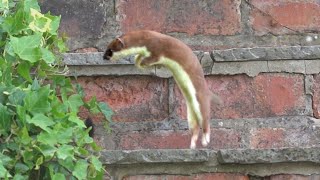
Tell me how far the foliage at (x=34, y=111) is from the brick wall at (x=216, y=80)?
0.33ft

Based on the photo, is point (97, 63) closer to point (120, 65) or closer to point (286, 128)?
point (120, 65)

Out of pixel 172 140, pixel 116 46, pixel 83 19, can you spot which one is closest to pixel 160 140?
pixel 172 140

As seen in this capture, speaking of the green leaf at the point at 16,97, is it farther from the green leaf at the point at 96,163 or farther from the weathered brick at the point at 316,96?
the weathered brick at the point at 316,96

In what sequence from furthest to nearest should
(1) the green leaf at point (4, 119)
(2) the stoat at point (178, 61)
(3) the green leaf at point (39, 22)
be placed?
(3) the green leaf at point (39, 22)
(1) the green leaf at point (4, 119)
(2) the stoat at point (178, 61)

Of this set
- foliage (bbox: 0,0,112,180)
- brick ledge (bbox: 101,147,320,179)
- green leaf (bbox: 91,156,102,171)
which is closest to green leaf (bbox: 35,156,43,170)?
foliage (bbox: 0,0,112,180)

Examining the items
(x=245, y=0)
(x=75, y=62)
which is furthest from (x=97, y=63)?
(x=245, y=0)

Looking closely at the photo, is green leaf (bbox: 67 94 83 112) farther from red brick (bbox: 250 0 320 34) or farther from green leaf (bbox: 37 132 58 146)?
red brick (bbox: 250 0 320 34)

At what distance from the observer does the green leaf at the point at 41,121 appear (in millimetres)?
1119

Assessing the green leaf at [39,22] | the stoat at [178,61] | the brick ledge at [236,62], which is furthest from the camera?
the brick ledge at [236,62]

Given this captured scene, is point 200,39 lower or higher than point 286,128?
higher

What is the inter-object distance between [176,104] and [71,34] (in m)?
0.20

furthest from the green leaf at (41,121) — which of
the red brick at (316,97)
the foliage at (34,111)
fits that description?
the red brick at (316,97)

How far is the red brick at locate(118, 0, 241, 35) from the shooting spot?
1386 mm

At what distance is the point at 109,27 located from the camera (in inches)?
55.5
